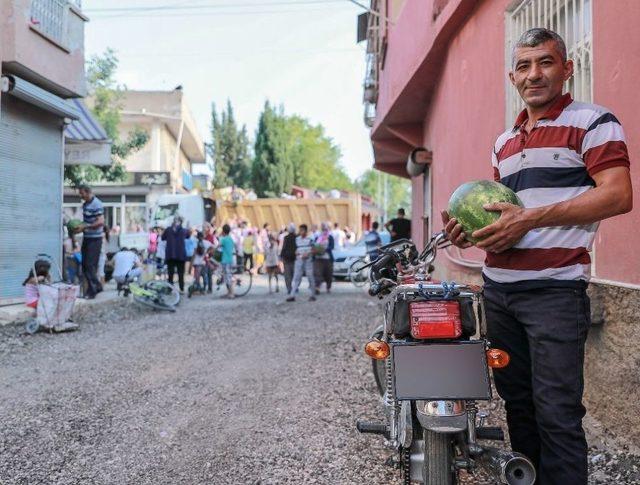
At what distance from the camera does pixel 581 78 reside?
4.14m

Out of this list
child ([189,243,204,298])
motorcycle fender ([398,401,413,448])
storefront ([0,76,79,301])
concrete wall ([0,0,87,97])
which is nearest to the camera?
motorcycle fender ([398,401,413,448])

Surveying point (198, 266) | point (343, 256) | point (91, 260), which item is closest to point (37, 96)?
point (91, 260)

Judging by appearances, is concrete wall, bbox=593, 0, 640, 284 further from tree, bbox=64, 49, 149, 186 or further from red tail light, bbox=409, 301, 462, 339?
tree, bbox=64, 49, 149, 186

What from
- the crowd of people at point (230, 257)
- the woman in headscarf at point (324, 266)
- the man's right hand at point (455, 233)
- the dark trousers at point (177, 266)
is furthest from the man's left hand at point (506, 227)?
the dark trousers at point (177, 266)

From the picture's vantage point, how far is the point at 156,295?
10.7 meters

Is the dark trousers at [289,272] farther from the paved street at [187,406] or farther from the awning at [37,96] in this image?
the awning at [37,96]

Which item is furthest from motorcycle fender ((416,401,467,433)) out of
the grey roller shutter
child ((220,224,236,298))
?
child ((220,224,236,298))

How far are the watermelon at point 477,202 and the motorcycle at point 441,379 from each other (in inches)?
12.3

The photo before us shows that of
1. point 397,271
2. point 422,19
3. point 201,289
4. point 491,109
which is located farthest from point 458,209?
point 201,289

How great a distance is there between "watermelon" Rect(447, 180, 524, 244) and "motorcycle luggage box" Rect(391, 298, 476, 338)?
29cm

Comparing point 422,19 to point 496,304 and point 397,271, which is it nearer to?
point 397,271

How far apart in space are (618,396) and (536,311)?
153 centimetres

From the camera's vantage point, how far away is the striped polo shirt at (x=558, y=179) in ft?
7.28

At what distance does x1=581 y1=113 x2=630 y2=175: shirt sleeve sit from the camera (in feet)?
6.99
